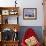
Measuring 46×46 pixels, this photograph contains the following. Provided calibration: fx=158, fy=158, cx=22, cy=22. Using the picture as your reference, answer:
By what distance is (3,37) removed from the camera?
540 centimetres

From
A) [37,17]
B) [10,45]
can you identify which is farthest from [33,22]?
[10,45]

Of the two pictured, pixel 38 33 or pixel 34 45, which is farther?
pixel 38 33

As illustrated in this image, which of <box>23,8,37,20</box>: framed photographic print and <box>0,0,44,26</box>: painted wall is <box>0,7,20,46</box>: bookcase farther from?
<box>23,8,37,20</box>: framed photographic print

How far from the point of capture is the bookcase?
536 cm

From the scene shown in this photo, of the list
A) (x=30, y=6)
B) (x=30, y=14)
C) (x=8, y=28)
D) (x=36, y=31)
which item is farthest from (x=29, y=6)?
(x=8, y=28)

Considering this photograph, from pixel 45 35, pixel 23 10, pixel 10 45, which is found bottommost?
pixel 10 45

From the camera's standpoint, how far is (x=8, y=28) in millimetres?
5453

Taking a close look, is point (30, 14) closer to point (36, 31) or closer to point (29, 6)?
point (29, 6)

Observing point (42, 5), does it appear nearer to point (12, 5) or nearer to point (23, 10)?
point (23, 10)

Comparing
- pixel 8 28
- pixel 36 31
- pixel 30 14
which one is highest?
pixel 30 14

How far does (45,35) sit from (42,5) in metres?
1.06

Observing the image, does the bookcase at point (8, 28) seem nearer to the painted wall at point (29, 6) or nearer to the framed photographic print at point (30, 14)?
the painted wall at point (29, 6)

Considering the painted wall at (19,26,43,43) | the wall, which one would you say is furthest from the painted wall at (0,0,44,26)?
the painted wall at (19,26,43,43)

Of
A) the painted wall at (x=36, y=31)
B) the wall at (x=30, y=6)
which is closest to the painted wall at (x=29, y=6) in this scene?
the wall at (x=30, y=6)
